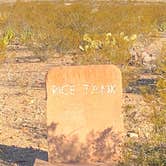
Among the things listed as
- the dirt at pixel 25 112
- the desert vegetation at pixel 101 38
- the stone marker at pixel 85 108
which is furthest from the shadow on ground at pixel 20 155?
the desert vegetation at pixel 101 38

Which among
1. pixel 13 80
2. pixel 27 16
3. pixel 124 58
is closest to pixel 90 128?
pixel 124 58

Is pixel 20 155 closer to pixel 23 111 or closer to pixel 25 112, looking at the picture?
pixel 25 112

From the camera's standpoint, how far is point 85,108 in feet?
25.2

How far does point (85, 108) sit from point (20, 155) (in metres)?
1.51

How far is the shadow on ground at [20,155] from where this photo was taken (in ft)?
27.7

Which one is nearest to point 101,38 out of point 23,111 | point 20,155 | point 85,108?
point 23,111

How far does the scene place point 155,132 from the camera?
705cm

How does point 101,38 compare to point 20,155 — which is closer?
A: point 20,155

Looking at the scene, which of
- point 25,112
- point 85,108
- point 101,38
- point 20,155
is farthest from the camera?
point 101,38

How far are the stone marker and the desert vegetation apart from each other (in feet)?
0.35

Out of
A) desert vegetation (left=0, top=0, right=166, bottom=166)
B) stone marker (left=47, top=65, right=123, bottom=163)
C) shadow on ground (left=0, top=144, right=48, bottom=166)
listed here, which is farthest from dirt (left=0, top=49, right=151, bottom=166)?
stone marker (left=47, top=65, right=123, bottom=163)

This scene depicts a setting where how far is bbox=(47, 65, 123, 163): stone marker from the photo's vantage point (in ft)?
25.0

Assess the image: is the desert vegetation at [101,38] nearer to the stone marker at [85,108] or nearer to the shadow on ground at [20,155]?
the stone marker at [85,108]

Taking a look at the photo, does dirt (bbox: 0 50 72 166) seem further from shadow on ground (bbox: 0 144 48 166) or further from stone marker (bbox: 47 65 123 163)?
stone marker (bbox: 47 65 123 163)
